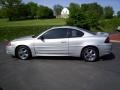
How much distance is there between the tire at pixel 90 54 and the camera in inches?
462

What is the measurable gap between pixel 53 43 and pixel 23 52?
142 centimetres

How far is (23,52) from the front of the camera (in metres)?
12.2

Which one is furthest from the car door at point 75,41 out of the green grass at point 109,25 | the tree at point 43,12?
the tree at point 43,12

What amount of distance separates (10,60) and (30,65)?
153 centimetres

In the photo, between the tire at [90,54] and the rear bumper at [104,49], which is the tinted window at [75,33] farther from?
the rear bumper at [104,49]

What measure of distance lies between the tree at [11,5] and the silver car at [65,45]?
90.8 meters

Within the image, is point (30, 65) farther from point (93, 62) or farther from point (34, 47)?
point (93, 62)

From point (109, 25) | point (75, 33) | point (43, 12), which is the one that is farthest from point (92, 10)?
point (43, 12)

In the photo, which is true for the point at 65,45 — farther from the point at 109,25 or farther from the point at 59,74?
the point at 109,25

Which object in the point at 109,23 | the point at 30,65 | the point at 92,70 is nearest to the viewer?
the point at 92,70

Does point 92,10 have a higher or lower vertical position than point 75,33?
lower

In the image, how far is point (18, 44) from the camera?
12.1 m

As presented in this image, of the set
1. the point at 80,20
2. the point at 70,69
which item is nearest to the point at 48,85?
the point at 70,69

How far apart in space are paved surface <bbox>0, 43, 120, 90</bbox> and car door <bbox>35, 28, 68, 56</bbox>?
358 millimetres
